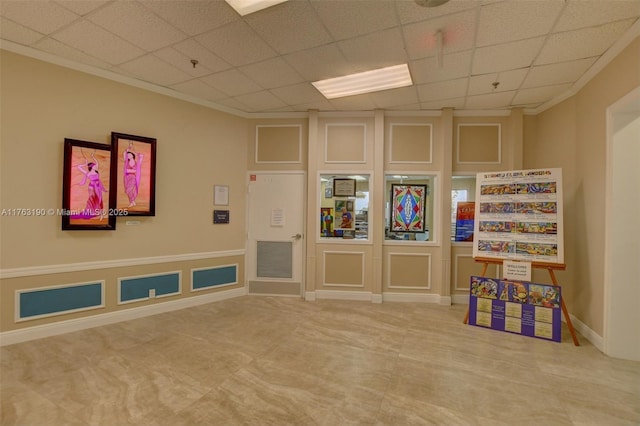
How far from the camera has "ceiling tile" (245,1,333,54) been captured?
2469mm

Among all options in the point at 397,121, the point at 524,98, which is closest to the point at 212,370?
the point at 397,121

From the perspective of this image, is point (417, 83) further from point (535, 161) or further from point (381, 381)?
point (381, 381)

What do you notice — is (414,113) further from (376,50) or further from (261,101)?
(261,101)

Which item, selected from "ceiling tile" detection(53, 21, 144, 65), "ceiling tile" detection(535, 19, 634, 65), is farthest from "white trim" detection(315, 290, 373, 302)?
"ceiling tile" detection(53, 21, 144, 65)

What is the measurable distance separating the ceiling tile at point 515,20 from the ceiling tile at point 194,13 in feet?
7.00

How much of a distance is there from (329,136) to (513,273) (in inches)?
130

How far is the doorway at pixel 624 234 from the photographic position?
2.92 m

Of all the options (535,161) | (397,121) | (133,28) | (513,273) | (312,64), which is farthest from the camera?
(397,121)

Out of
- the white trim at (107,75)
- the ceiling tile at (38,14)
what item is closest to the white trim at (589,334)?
the white trim at (107,75)

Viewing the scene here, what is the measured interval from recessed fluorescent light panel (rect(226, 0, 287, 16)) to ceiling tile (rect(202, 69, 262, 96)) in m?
1.12

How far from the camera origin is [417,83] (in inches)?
148

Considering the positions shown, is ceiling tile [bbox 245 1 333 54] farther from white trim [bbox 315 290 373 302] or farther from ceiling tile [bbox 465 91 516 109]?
white trim [bbox 315 290 373 302]

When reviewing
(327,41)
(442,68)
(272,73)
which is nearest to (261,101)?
(272,73)

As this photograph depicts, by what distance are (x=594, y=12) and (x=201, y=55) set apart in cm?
361
